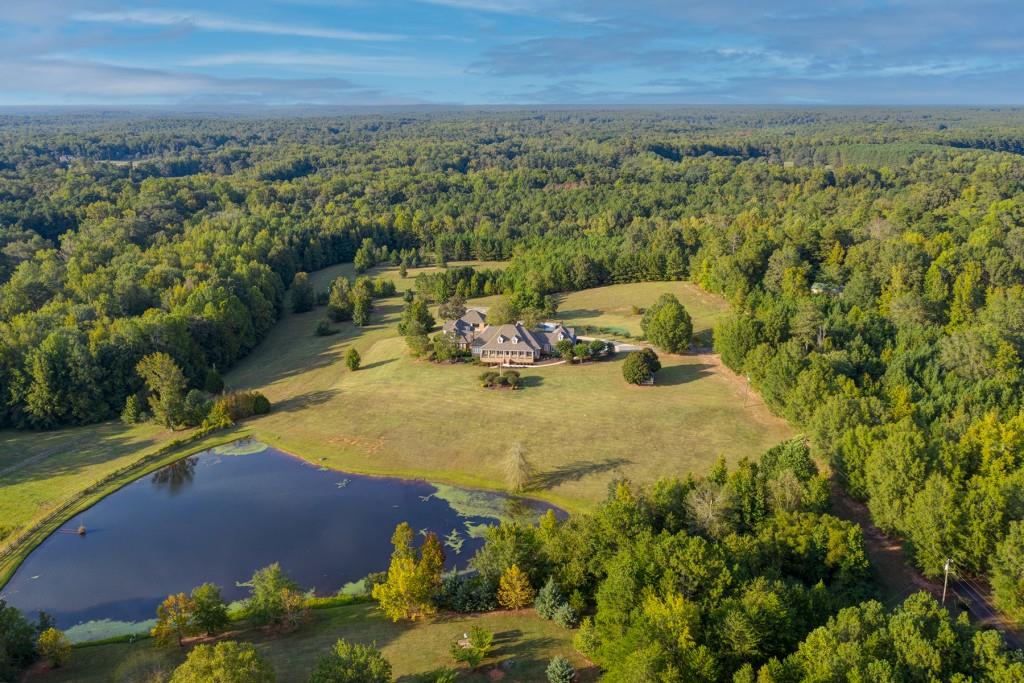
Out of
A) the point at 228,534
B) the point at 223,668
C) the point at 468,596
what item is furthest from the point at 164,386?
the point at 223,668

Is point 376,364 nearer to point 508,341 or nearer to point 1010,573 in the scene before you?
point 508,341

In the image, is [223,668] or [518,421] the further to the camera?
[518,421]

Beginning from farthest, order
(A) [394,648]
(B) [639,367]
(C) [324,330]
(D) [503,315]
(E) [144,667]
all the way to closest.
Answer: (C) [324,330], (D) [503,315], (B) [639,367], (A) [394,648], (E) [144,667]

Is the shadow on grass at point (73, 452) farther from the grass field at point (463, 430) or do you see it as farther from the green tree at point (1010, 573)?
the green tree at point (1010, 573)

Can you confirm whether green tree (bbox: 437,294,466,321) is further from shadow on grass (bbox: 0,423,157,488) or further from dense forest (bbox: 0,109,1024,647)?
shadow on grass (bbox: 0,423,157,488)

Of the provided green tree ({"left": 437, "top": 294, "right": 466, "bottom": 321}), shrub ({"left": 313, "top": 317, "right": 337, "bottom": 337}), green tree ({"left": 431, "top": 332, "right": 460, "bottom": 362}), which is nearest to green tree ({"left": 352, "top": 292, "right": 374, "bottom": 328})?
shrub ({"left": 313, "top": 317, "right": 337, "bottom": 337})

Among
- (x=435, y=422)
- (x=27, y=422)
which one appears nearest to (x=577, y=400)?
(x=435, y=422)
